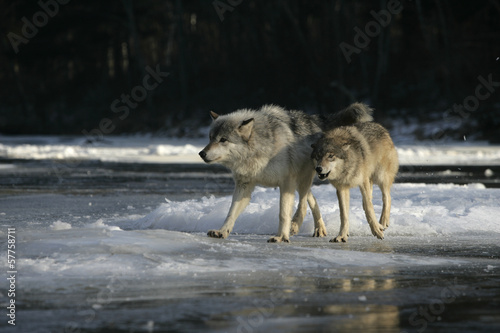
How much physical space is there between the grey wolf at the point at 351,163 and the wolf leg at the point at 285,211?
46 cm

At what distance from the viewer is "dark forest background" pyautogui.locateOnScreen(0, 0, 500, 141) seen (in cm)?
4109

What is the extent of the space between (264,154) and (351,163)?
1048 mm

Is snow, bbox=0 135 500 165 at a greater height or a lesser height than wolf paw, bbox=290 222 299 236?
greater

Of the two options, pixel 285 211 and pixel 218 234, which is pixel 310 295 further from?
pixel 285 211

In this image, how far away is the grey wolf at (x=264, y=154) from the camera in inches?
361

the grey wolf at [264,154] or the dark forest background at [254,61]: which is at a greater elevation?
the dark forest background at [254,61]

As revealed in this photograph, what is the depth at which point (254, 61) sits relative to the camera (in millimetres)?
51969

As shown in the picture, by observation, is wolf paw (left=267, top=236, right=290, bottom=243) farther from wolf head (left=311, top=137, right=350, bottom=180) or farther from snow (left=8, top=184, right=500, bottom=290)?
wolf head (left=311, top=137, right=350, bottom=180)

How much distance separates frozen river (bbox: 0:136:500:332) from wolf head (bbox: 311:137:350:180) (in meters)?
0.83

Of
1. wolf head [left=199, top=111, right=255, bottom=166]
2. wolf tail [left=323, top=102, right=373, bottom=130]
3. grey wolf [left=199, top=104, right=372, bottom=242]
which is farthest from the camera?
wolf tail [left=323, top=102, right=373, bottom=130]

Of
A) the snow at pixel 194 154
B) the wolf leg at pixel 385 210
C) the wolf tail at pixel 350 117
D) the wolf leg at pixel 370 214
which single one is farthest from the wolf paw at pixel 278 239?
the snow at pixel 194 154

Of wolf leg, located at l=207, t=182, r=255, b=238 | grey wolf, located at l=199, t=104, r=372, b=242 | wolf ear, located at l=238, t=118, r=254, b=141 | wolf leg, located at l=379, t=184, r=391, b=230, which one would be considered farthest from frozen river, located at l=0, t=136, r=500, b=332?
wolf ear, located at l=238, t=118, r=254, b=141

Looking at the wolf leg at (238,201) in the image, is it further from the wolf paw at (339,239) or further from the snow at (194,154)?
the snow at (194,154)

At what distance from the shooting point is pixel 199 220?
10734 millimetres
